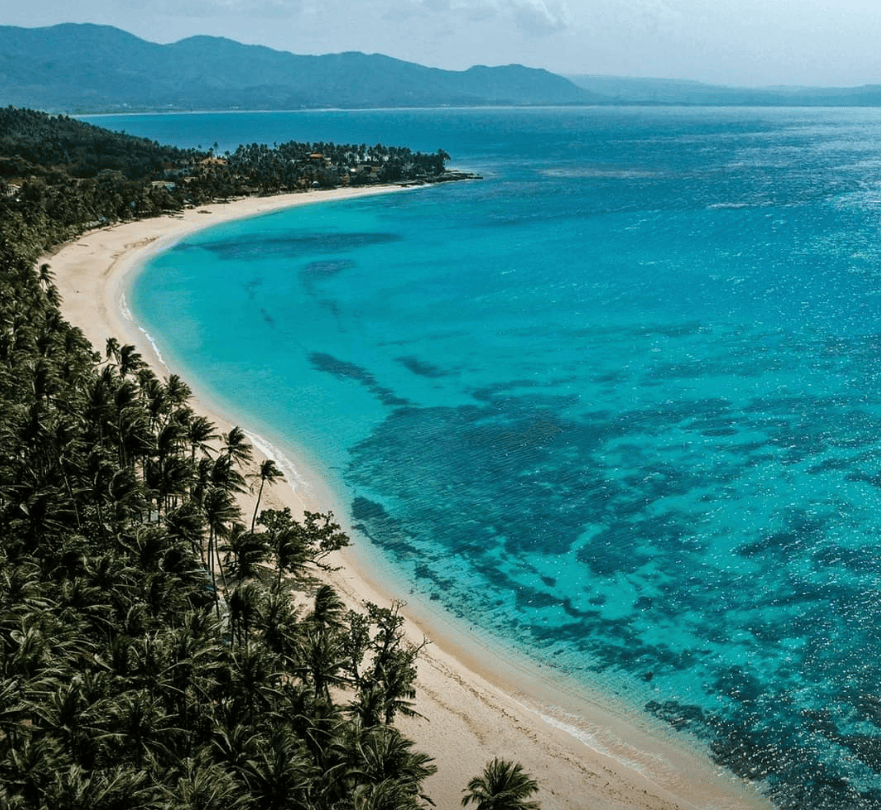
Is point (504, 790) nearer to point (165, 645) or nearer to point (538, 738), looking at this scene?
point (538, 738)

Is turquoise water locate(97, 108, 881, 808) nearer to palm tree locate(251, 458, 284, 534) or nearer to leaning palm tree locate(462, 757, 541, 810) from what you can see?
palm tree locate(251, 458, 284, 534)

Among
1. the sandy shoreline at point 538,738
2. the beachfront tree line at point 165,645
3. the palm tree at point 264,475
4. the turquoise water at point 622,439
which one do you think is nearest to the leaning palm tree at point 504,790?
→ the beachfront tree line at point 165,645

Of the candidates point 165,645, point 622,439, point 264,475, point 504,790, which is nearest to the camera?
point 504,790

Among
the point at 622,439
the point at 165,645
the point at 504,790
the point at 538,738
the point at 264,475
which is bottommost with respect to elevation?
the point at 538,738

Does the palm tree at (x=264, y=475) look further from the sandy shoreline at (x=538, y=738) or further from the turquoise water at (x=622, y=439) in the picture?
the turquoise water at (x=622, y=439)

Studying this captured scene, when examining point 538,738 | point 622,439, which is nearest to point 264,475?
point 538,738
